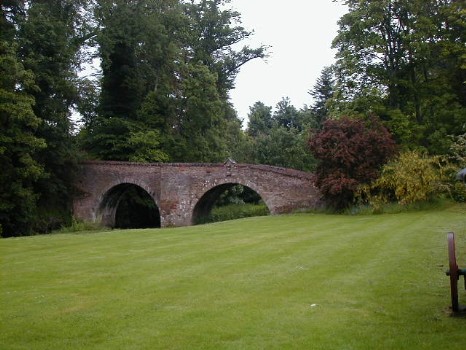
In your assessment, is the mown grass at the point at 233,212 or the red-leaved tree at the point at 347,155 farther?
the mown grass at the point at 233,212

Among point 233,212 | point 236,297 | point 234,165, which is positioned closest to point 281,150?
point 233,212

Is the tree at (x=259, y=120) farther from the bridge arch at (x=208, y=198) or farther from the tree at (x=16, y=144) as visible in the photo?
the tree at (x=16, y=144)

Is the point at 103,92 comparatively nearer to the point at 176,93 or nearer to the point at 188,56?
the point at 176,93

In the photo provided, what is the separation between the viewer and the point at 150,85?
36.7m

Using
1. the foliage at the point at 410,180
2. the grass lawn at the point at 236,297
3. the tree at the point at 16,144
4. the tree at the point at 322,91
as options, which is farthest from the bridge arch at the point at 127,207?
the tree at the point at 322,91

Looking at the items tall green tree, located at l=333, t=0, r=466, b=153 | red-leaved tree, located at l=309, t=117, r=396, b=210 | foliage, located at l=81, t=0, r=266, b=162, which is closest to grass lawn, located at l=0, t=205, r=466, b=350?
red-leaved tree, located at l=309, t=117, r=396, b=210

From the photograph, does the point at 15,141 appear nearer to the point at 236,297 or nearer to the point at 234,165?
the point at 234,165

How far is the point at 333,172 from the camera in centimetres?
2491

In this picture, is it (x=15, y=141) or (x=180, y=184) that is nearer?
(x=15, y=141)

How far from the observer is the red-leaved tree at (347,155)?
24.3 meters

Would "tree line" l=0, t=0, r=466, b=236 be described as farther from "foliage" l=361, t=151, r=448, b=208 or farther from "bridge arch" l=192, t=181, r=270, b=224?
"bridge arch" l=192, t=181, r=270, b=224

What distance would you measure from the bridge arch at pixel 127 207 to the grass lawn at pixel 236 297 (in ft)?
61.0

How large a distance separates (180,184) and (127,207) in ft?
24.9

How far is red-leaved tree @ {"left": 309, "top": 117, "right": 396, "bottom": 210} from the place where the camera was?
2430cm
